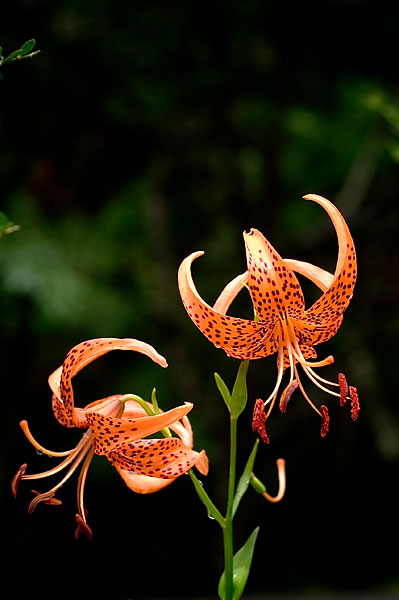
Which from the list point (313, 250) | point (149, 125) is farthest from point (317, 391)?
point (149, 125)

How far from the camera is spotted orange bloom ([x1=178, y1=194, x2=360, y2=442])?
0.99 meters

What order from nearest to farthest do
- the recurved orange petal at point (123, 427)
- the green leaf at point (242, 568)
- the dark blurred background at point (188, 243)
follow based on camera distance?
the recurved orange petal at point (123, 427), the green leaf at point (242, 568), the dark blurred background at point (188, 243)

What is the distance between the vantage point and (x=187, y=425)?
1151mm

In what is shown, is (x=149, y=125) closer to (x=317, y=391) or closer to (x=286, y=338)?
(x=317, y=391)

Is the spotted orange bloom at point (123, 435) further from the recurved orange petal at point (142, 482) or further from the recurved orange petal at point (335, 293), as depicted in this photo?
the recurved orange petal at point (335, 293)

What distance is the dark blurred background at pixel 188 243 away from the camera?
11.2ft

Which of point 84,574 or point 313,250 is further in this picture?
point 84,574

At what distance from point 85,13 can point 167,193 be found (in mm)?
1031

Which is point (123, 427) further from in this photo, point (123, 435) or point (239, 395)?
point (239, 395)

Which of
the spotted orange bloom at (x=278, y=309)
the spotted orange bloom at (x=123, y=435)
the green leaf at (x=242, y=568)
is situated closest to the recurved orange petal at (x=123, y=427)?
the spotted orange bloom at (x=123, y=435)

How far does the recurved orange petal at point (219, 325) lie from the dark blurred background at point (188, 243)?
2.31 meters

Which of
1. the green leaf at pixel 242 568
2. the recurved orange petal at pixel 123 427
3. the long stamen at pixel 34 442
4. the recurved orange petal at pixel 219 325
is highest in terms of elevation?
the recurved orange petal at pixel 219 325

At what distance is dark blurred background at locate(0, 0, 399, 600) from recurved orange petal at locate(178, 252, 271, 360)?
7.57 ft

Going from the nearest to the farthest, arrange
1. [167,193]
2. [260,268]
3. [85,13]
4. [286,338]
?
1. [260,268]
2. [286,338]
3. [85,13]
4. [167,193]
